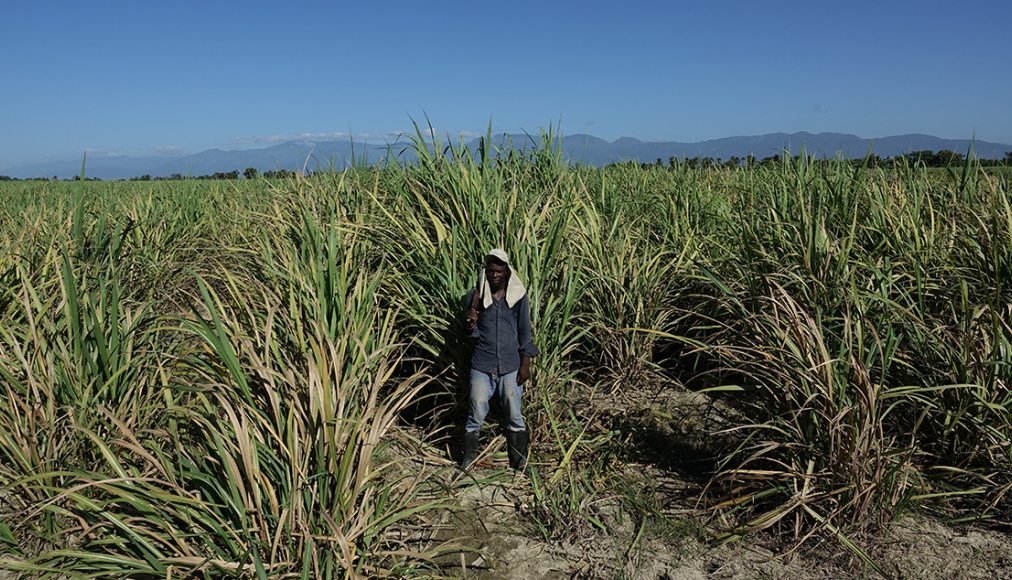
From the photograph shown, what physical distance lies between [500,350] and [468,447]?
1.77 feet

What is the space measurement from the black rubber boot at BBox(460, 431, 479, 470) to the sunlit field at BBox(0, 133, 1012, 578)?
10cm

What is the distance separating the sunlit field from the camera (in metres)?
2.27

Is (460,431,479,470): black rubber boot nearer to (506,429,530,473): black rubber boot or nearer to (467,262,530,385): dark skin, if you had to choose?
(506,429,530,473): black rubber boot

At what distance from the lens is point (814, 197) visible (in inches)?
187

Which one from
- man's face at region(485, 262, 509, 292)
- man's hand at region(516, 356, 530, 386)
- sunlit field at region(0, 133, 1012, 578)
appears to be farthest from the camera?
man's hand at region(516, 356, 530, 386)

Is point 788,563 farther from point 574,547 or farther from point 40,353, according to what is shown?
point 40,353

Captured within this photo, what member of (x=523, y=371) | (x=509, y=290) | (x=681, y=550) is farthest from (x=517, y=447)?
Result: (x=681, y=550)

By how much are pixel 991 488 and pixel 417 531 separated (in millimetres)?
2398

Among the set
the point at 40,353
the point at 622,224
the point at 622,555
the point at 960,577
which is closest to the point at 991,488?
the point at 960,577

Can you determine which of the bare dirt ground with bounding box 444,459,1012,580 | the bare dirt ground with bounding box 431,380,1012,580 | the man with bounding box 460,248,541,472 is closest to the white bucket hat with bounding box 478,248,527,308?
the man with bounding box 460,248,541,472

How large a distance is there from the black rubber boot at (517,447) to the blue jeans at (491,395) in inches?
1.2

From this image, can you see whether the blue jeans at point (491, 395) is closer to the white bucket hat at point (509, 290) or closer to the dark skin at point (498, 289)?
the dark skin at point (498, 289)

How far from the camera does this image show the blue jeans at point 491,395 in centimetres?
334

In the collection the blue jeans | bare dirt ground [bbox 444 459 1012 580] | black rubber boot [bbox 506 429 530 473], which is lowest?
bare dirt ground [bbox 444 459 1012 580]
